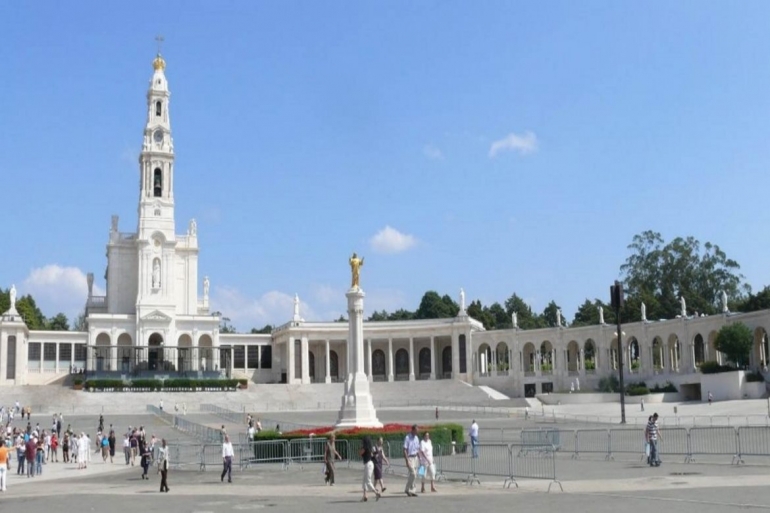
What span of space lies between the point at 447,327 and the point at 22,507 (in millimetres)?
74846

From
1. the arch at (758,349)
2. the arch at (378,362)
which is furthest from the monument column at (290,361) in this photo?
the arch at (758,349)

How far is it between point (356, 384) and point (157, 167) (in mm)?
69444

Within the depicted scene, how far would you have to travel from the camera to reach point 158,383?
8175 cm

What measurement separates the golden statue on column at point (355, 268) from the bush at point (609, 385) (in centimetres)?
4440

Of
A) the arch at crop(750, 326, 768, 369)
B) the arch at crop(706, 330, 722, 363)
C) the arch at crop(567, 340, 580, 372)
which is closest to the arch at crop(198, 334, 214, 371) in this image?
the arch at crop(567, 340, 580, 372)

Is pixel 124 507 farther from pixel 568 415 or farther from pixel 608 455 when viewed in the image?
pixel 568 415

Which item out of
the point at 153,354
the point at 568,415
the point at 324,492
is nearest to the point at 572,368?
the point at 568,415

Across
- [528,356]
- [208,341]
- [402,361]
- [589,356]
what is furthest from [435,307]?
[208,341]

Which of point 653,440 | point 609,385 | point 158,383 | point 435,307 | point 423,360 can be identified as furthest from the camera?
point 435,307

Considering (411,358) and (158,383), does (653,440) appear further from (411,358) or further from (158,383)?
(411,358)

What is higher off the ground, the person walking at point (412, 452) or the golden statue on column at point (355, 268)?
the golden statue on column at point (355, 268)

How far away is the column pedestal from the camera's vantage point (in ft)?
127

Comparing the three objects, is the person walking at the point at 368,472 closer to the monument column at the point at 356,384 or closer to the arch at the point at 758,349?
the monument column at the point at 356,384

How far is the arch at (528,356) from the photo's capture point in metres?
94.6
